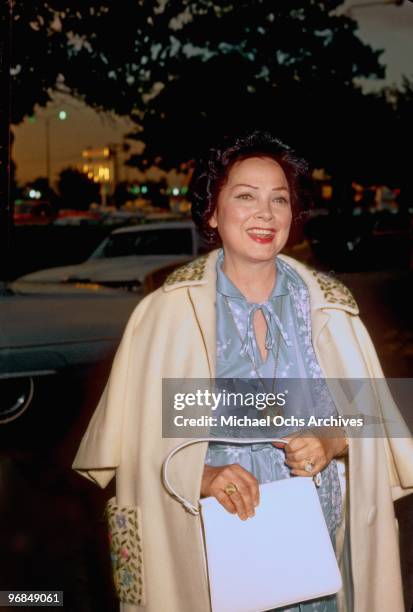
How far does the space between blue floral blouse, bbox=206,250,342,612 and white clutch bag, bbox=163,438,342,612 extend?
0.36 ft

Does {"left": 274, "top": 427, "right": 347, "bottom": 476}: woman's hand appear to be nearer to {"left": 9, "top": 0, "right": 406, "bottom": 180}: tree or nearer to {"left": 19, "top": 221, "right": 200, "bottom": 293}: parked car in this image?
{"left": 9, "top": 0, "right": 406, "bottom": 180}: tree

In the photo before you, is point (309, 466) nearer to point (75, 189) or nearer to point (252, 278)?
point (252, 278)

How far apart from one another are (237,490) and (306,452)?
0.20 meters

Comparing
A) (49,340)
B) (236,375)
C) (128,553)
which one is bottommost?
(49,340)

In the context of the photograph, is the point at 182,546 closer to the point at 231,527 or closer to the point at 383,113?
the point at 231,527

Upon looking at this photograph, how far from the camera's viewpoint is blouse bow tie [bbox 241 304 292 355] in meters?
2.04

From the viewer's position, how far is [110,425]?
6.60 feet

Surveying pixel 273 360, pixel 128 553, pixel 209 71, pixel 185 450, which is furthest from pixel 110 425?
pixel 209 71

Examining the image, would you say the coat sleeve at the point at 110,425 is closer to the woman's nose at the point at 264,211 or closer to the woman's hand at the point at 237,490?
the woman's hand at the point at 237,490

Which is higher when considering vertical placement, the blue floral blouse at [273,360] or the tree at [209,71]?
the tree at [209,71]

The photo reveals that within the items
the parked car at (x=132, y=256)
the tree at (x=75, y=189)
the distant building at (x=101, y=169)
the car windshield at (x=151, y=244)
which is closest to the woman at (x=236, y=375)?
the parked car at (x=132, y=256)

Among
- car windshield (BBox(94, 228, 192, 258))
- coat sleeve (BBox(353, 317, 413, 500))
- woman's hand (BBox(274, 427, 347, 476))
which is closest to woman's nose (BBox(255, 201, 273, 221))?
coat sleeve (BBox(353, 317, 413, 500))

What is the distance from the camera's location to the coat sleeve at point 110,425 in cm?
201

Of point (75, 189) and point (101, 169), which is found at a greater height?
point (101, 169)
